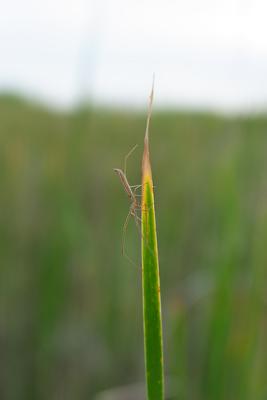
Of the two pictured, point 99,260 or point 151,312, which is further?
point 99,260

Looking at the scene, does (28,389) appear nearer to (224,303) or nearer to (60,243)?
(60,243)

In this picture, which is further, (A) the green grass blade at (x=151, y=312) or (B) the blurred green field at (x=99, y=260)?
(B) the blurred green field at (x=99, y=260)

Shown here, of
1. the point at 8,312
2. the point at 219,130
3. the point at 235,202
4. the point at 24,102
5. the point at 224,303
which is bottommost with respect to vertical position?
the point at 8,312

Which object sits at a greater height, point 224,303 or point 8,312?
point 224,303

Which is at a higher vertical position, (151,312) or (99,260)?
(151,312)

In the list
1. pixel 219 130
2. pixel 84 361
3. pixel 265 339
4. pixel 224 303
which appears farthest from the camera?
pixel 219 130

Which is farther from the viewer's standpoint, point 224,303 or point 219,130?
point 219,130

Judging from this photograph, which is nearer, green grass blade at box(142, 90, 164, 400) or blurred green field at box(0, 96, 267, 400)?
green grass blade at box(142, 90, 164, 400)

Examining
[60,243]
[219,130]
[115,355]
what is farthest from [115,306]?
[219,130]
